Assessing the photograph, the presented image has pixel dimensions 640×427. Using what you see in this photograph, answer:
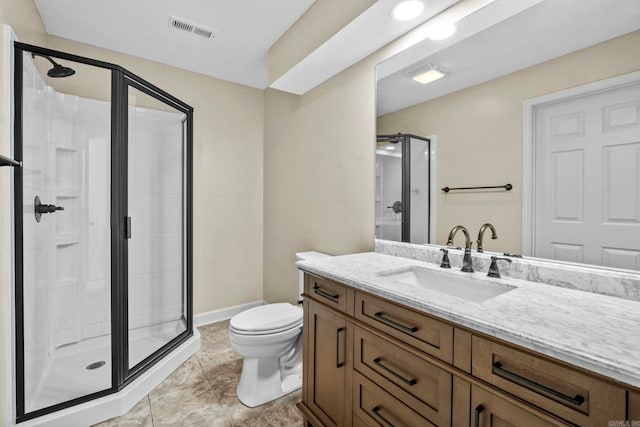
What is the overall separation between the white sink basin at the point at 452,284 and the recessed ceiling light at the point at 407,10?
4.14 ft

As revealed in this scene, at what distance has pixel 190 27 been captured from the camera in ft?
7.27

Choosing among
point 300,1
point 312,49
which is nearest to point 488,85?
point 312,49

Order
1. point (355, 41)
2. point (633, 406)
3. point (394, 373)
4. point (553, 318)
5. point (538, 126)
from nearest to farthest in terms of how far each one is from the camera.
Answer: point (633, 406) → point (553, 318) → point (394, 373) → point (538, 126) → point (355, 41)

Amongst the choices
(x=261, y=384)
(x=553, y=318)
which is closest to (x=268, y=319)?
(x=261, y=384)

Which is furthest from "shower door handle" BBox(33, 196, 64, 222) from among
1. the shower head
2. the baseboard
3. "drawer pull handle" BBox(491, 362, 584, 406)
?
→ "drawer pull handle" BBox(491, 362, 584, 406)

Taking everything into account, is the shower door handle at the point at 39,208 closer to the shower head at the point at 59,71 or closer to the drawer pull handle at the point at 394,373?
the shower head at the point at 59,71

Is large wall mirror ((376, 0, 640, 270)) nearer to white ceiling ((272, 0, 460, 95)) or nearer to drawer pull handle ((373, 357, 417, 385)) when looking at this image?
white ceiling ((272, 0, 460, 95))

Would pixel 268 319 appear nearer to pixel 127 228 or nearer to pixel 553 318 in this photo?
pixel 127 228

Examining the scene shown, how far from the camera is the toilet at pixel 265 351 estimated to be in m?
1.81

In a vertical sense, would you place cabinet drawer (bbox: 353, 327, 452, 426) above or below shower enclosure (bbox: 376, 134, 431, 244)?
below

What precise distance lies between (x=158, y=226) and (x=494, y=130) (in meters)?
2.43

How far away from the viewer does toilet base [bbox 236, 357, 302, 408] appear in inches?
72.3

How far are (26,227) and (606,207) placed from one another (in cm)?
260

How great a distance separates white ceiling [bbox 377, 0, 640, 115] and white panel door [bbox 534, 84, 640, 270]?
22cm
